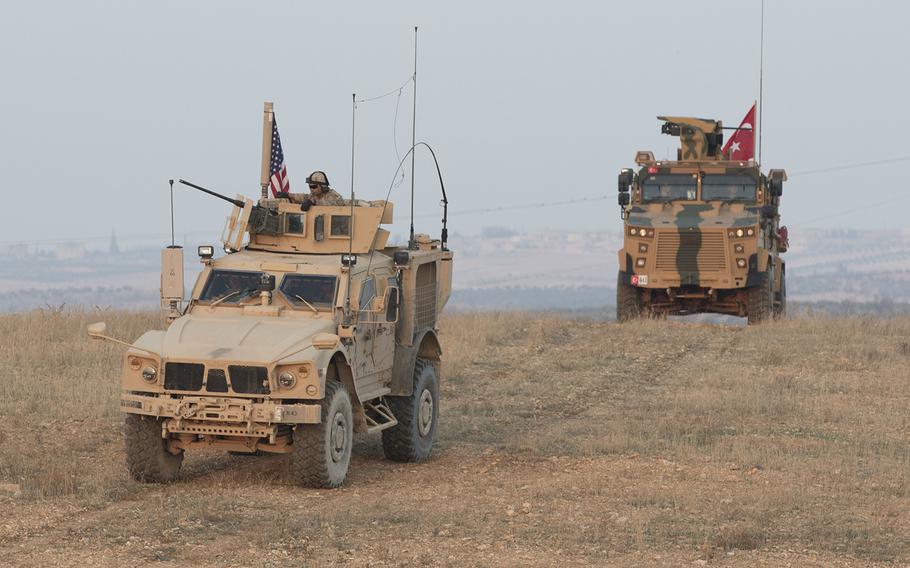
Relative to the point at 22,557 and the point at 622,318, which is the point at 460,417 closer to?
the point at 22,557

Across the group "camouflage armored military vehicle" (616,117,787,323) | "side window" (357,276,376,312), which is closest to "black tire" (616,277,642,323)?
"camouflage armored military vehicle" (616,117,787,323)

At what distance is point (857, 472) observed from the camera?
12328 millimetres

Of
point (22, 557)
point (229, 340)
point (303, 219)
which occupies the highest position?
point (303, 219)

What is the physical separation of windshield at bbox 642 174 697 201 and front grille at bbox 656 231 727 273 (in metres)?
0.81

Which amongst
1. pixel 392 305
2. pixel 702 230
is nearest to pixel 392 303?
pixel 392 305

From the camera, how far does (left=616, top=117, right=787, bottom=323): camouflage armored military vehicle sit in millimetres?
26062

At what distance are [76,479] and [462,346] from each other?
11922 millimetres

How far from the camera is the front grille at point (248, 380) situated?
10969 mm

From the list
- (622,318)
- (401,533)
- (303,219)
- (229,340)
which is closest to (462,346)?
(622,318)

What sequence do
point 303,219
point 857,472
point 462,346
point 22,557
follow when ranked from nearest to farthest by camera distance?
point 22,557 → point 857,472 → point 303,219 → point 462,346

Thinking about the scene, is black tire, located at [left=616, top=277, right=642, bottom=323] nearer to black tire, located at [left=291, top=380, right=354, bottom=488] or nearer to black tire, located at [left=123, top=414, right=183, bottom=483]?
black tire, located at [left=291, top=380, right=354, bottom=488]

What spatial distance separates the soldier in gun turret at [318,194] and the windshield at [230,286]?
1.12 meters

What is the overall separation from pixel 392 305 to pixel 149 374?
243 cm

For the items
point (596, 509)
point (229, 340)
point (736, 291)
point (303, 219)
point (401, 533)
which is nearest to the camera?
point (401, 533)
